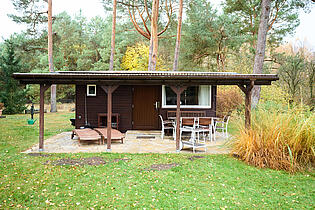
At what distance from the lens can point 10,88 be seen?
15.1 m

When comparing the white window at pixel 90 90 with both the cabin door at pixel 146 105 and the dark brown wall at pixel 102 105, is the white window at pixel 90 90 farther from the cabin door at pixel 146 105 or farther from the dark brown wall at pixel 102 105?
the cabin door at pixel 146 105

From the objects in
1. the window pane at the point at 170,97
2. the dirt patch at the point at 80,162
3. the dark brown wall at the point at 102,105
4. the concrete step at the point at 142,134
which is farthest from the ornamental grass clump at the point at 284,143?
the dark brown wall at the point at 102,105

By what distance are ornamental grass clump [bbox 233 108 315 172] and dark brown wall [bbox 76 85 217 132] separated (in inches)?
144

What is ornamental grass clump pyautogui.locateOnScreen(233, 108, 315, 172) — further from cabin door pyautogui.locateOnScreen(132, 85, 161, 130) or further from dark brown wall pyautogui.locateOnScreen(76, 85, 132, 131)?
dark brown wall pyautogui.locateOnScreen(76, 85, 132, 131)

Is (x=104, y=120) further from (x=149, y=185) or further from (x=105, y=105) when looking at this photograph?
(x=149, y=185)

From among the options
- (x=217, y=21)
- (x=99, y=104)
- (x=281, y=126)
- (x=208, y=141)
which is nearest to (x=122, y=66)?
(x=217, y=21)

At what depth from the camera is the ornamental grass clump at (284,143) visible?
481 cm

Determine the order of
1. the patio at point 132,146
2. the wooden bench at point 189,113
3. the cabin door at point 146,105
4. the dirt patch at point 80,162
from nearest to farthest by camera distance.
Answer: the dirt patch at point 80,162
the patio at point 132,146
the wooden bench at point 189,113
the cabin door at point 146,105

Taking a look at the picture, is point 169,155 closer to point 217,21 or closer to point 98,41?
point 217,21

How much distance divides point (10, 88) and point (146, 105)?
11063 millimetres

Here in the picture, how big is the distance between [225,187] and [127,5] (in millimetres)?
13894

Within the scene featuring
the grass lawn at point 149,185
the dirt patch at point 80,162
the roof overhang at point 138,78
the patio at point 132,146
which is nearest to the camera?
the grass lawn at point 149,185

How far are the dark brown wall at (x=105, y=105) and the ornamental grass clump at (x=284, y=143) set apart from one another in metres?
3.66

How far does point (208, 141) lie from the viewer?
743 centimetres
